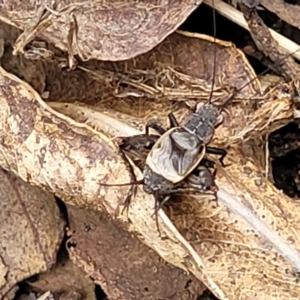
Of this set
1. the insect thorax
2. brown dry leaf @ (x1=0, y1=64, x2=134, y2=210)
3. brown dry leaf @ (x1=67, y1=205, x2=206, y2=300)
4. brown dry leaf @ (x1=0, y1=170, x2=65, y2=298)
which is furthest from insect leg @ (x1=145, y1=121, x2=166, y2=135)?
brown dry leaf @ (x1=0, y1=170, x2=65, y2=298)

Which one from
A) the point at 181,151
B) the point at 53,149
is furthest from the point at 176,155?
the point at 53,149

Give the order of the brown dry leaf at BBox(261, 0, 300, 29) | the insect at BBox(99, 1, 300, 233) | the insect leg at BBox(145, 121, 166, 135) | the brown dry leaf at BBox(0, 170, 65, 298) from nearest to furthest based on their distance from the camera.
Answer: the insect at BBox(99, 1, 300, 233) < the insect leg at BBox(145, 121, 166, 135) < the brown dry leaf at BBox(261, 0, 300, 29) < the brown dry leaf at BBox(0, 170, 65, 298)

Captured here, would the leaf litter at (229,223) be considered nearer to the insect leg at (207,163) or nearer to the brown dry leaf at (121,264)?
the insect leg at (207,163)

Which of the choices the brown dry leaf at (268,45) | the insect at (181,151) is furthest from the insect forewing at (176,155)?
the brown dry leaf at (268,45)

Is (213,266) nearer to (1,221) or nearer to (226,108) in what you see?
(226,108)

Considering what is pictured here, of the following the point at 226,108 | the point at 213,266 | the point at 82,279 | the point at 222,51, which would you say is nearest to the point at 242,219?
the point at 213,266

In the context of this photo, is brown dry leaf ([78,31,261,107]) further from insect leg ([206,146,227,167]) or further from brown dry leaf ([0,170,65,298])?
brown dry leaf ([0,170,65,298])
